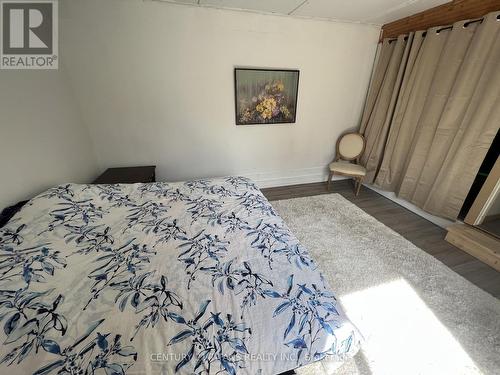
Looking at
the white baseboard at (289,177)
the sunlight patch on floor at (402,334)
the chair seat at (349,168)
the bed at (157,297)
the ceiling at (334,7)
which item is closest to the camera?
the bed at (157,297)

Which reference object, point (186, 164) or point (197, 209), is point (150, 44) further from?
point (197, 209)

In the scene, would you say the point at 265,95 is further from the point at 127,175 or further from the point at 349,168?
the point at 127,175

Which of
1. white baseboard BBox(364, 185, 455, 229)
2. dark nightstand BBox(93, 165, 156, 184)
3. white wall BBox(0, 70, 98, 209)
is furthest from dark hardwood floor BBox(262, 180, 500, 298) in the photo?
white wall BBox(0, 70, 98, 209)

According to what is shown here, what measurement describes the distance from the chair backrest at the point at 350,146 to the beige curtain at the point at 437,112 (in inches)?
6.4

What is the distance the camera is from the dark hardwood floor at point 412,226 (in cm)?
182

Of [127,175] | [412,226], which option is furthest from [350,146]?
[127,175]

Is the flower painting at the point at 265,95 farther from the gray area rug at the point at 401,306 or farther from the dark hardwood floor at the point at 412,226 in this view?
the gray area rug at the point at 401,306

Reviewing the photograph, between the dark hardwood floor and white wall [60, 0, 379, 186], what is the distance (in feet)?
1.39

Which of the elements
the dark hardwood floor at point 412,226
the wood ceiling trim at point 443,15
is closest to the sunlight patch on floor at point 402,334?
the dark hardwood floor at point 412,226

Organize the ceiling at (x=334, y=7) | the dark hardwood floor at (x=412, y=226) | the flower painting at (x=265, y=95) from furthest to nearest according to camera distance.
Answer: the flower painting at (x=265, y=95) → the ceiling at (x=334, y=7) → the dark hardwood floor at (x=412, y=226)

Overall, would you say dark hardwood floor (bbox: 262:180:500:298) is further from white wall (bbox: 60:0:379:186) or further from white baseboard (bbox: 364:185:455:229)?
white wall (bbox: 60:0:379:186)

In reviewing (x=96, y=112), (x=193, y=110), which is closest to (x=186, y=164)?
(x=193, y=110)

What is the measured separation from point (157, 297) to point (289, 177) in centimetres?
284

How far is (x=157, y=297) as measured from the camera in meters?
0.93
